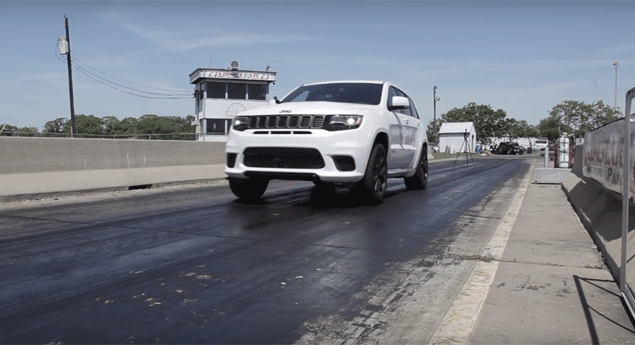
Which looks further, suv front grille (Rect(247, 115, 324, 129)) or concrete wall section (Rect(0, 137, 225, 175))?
concrete wall section (Rect(0, 137, 225, 175))

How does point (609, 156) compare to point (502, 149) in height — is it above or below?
above

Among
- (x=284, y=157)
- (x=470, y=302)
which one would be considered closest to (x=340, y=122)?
(x=284, y=157)

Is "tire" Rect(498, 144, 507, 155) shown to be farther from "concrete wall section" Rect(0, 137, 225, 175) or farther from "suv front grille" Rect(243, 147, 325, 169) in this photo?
"suv front grille" Rect(243, 147, 325, 169)

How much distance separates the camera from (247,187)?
28.4 feet

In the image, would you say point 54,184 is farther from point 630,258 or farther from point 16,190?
point 630,258

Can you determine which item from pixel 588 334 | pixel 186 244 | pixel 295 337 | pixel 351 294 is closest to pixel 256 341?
pixel 295 337

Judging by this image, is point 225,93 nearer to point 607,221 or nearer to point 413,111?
point 413,111

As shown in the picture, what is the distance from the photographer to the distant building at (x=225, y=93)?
59.1 metres

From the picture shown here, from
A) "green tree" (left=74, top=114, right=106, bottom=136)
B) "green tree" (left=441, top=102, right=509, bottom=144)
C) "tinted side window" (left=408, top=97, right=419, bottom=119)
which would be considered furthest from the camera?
"green tree" (left=441, top=102, right=509, bottom=144)

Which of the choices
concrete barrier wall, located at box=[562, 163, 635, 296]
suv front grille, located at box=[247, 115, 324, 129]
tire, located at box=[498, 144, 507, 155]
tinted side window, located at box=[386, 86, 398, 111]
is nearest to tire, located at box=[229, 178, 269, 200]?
suv front grille, located at box=[247, 115, 324, 129]

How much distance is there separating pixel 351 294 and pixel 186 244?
2.05 m

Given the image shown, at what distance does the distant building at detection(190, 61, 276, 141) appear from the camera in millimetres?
59094

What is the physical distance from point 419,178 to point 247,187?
4.02m

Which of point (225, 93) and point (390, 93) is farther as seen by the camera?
point (225, 93)
